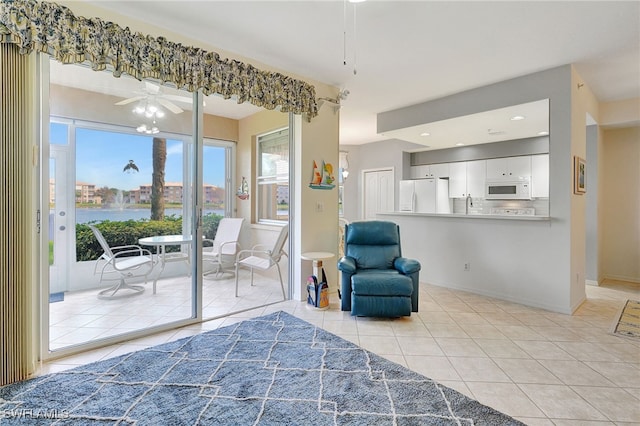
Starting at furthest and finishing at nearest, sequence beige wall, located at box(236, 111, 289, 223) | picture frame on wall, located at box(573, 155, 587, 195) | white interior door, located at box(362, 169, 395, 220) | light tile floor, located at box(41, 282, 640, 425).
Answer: white interior door, located at box(362, 169, 395, 220) < beige wall, located at box(236, 111, 289, 223) < picture frame on wall, located at box(573, 155, 587, 195) < light tile floor, located at box(41, 282, 640, 425)

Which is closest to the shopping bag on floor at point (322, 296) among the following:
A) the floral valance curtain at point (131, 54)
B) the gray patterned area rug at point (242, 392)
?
the gray patterned area rug at point (242, 392)

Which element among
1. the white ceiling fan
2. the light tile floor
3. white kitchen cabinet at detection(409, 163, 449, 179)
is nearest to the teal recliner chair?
the light tile floor

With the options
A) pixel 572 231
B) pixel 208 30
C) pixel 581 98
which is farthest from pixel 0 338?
pixel 581 98

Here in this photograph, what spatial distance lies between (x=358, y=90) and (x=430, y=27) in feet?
5.22

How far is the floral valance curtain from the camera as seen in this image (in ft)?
6.86

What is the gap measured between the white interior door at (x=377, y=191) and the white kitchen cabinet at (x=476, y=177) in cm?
163

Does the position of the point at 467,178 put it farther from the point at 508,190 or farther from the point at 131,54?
the point at 131,54

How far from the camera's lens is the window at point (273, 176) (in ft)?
15.0

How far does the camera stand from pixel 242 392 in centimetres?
196

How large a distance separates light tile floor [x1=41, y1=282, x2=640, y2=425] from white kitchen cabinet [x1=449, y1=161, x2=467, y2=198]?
10.2 ft

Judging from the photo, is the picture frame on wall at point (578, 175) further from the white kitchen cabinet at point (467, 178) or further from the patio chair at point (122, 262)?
the patio chair at point (122, 262)

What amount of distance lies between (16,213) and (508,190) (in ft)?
21.8

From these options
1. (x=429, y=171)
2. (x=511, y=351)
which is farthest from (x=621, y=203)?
(x=511, y=351)

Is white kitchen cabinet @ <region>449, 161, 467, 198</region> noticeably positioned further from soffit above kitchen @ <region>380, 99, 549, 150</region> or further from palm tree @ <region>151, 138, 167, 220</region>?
palm tree @ <region>151, 138, 167, 220</region>
